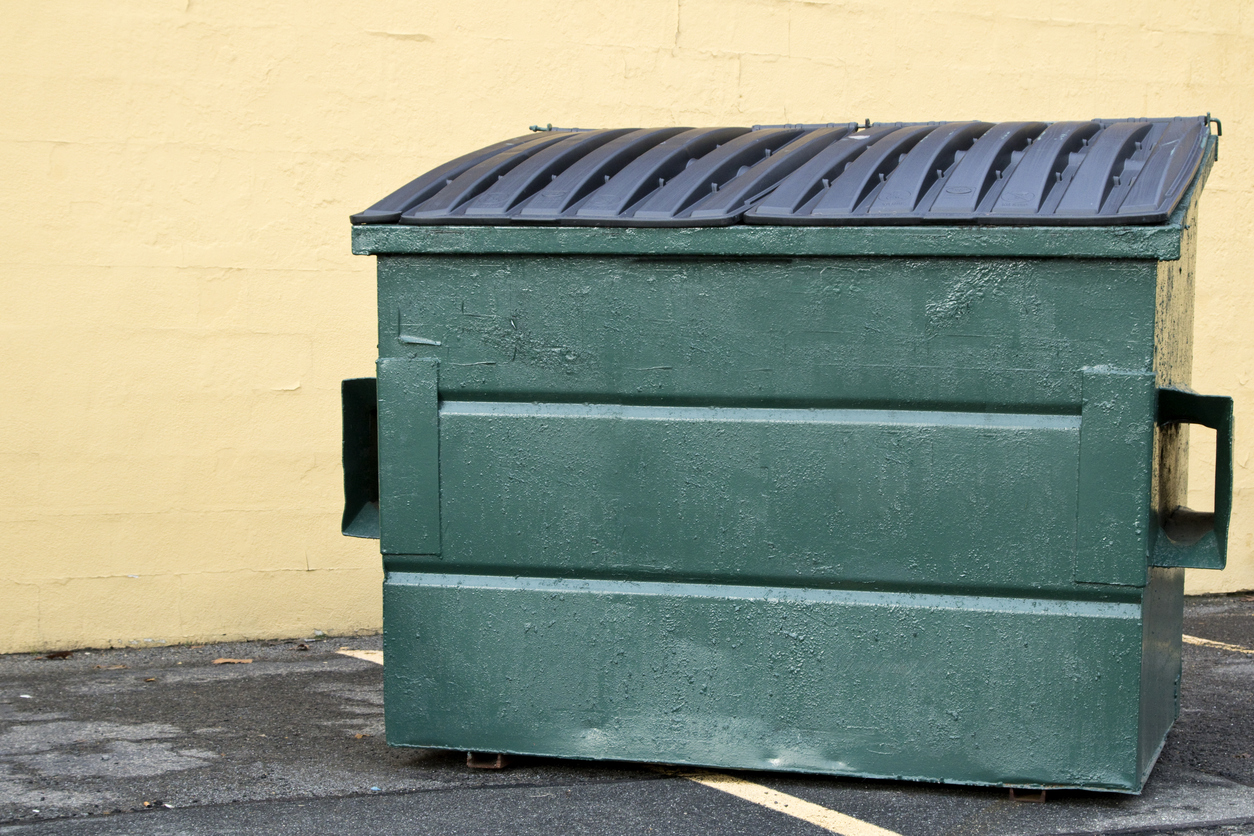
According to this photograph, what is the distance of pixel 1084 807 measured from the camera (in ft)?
11.8

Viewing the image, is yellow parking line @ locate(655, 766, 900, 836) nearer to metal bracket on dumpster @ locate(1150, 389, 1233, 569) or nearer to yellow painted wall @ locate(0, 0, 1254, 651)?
metal bracket on dumpster @ locate(1150, 389, 1233, 569)

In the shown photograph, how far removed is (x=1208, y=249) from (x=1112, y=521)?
402 cm

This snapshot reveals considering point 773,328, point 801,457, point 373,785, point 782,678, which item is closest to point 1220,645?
point 782,678

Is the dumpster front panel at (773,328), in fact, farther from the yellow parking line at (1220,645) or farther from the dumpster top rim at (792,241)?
the yellow parking line at (1220,645)

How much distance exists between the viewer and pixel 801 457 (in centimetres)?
362

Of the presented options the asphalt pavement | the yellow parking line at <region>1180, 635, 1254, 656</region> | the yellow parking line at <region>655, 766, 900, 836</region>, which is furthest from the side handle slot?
the yellow parking line at <region>1180, 635, 1254, 656</region>

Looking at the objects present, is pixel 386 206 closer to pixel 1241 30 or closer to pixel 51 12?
pixel 51 12

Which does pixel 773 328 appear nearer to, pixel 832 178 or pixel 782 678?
pixel 832 178

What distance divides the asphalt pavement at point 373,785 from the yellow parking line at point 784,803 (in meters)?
0.03

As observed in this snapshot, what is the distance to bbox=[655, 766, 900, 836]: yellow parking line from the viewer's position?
135 inches

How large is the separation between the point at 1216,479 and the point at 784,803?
57.3 inches

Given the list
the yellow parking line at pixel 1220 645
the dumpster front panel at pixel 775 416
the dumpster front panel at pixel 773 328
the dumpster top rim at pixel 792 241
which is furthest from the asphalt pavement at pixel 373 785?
the dumpster top rim at pixel 792 241

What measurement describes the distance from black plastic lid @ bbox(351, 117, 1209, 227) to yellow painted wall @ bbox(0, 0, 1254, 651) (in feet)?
6.19

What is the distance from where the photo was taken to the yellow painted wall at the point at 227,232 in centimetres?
563
